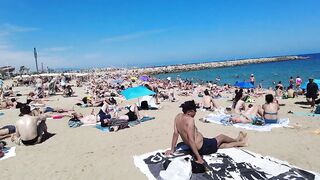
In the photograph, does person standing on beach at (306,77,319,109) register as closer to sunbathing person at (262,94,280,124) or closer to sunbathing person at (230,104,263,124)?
sunbathing person at (230,104,263,124)

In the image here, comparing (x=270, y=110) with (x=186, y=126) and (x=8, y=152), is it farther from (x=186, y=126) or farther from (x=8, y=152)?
(x=8, y=152)

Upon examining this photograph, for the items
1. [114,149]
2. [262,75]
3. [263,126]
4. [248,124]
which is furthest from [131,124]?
[262,75]

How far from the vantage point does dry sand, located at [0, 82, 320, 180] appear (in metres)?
5.43

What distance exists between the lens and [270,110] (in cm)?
838

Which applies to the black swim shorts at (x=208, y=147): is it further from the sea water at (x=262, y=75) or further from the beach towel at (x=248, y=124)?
the sea water at (x=262, y=75)

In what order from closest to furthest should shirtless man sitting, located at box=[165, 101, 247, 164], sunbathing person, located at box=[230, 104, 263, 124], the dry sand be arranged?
1. shirtless man sitting, located at box=[165, 101, 247, 164]
2. the dry sand
3. sunbathing person, located at box=[230, 104, 263, 124]

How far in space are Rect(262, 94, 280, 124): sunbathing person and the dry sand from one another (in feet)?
1.82

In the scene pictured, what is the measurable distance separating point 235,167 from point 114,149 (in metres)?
2.89

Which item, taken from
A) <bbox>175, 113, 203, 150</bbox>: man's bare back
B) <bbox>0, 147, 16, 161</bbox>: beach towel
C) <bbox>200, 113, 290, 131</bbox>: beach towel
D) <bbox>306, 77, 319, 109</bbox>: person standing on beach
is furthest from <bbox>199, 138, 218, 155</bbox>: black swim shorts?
<bbox>306, 77, 319, 109</bbox>: person standing on beach

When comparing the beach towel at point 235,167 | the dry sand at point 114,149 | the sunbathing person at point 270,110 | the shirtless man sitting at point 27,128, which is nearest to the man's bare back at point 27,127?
the shirtless man sitting at point 27,128

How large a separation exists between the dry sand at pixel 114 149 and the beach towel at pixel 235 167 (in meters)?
0.28

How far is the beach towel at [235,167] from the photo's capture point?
183 inches

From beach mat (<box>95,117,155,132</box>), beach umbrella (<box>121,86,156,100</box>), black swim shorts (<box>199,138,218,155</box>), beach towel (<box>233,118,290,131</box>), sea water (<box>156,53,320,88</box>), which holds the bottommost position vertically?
sea water (<box>156,53,320,88</box>)

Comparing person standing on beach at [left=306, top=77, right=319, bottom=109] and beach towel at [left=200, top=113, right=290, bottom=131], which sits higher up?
person standing on beach at [left=306, top=77, right=319, bottom=109]
